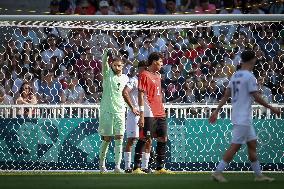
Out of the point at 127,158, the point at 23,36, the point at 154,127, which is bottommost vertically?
the point at 127,158

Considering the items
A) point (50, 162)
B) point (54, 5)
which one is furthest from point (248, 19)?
point (54, 5)

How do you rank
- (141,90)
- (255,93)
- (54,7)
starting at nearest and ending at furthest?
(255,93), (141,90), (54,7)

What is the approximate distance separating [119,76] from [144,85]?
900mm

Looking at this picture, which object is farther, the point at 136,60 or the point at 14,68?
the point at 136,60

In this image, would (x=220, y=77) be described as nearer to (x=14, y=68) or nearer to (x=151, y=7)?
(x=14, y=68)

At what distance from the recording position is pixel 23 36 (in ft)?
65.7

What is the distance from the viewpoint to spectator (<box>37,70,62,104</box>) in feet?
62.2

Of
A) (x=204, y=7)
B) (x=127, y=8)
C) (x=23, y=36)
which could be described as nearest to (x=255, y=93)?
(x=23, y=36)

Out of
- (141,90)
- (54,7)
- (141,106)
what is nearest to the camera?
(141,106)

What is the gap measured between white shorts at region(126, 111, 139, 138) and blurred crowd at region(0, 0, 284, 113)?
6.96 ft

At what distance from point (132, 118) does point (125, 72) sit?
8.57 feet

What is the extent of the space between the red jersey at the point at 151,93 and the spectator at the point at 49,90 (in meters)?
3.26

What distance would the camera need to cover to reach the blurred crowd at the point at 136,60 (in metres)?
19.0

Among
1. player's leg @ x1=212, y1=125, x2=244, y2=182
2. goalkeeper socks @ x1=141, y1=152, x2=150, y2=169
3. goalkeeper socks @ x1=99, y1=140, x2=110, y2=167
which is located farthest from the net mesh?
player's leg @ x1=212, y1=125, x2=244, y2=182
